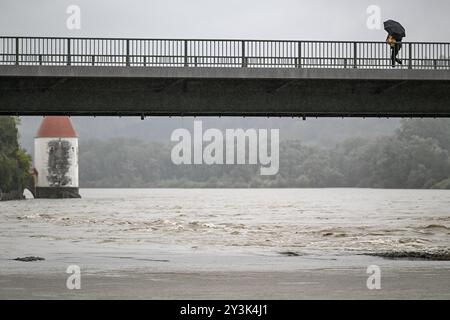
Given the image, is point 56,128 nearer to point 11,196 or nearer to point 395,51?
point 11,196

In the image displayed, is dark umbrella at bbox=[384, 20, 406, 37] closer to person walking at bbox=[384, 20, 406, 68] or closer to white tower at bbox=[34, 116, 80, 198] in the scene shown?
person walking at bbox=[384, 20, 406, 68]

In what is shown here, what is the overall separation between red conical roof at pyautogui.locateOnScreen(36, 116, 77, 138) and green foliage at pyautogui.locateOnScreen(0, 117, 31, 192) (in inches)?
481

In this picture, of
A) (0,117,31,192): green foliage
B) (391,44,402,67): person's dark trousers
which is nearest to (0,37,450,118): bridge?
(391,44,402,67): person's dark trousers

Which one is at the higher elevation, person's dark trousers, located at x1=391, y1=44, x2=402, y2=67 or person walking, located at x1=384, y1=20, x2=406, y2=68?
person walking, located at x1=384, y1=20, x2=406, y2=68

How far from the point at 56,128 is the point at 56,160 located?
566cm

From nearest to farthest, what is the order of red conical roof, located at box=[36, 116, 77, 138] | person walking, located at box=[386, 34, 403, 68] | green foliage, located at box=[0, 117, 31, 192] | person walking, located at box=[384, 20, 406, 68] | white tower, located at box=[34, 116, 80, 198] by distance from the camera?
person walking, located at box=[386, 34, 403, 68], person walking, located at box=[384, 20, 406, 68], green foliage, located at box=[0, 117, 31, 192], white tower, located at box=[34, 116, 80, 198], red conical roof, located at box=[36, 116, 77, 138]

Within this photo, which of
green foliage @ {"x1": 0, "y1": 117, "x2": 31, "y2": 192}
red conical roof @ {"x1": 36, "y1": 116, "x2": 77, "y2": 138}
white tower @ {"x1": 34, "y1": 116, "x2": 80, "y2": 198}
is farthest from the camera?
red conical roof @ {"x1": 36, "y1": 116, "x2": 77, "y2": 138}

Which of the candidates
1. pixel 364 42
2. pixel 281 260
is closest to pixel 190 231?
pixel 281 260

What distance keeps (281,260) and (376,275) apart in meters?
9.68

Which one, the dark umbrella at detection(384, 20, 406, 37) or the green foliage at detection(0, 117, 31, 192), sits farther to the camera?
the green foliage at detection(0, 117, 31, 192)

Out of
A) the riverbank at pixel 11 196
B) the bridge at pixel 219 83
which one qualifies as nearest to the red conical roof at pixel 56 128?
the riverbank at pixel 11 196

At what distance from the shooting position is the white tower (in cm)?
16162

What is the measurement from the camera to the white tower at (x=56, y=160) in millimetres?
161625

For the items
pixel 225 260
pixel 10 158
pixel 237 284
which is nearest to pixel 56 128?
pixel 10 158
